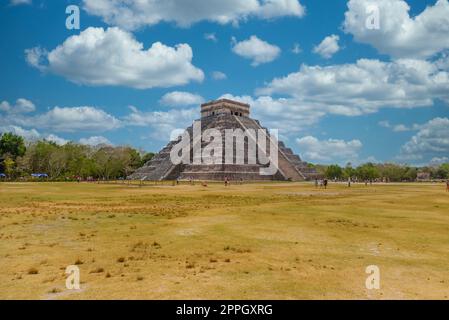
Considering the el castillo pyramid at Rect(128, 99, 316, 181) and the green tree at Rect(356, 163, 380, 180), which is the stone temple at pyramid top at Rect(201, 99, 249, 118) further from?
the green tree at Rect(356, 163, 380, 180)

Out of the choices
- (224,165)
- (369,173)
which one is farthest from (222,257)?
(369,173)

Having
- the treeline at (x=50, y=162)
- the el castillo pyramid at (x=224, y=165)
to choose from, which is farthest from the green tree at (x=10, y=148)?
the el castillo pyramid at (x=224, y=165)

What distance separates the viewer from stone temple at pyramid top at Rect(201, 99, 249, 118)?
10826 centimetres

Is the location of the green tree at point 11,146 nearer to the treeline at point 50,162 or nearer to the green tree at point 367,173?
the treeline at point 50,162

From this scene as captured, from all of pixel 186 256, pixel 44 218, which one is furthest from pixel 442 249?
pixel 44 218

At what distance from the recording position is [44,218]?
18.7 meters

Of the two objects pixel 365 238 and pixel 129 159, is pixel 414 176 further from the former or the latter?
pixel 365 238

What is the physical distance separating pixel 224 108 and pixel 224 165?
32.4m

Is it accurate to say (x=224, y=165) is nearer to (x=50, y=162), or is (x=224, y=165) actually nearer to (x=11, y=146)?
(x=50, y=162)

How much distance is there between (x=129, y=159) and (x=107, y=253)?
113 m

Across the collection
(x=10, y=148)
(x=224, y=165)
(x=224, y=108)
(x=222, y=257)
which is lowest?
(x=222, y=257)

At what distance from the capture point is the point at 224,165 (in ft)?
262

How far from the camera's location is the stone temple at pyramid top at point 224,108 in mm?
108262

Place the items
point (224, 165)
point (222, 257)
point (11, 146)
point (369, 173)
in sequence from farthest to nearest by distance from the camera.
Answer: point (369, 173)
point (11, 146)
point (224, 165)
point (222, 257)
